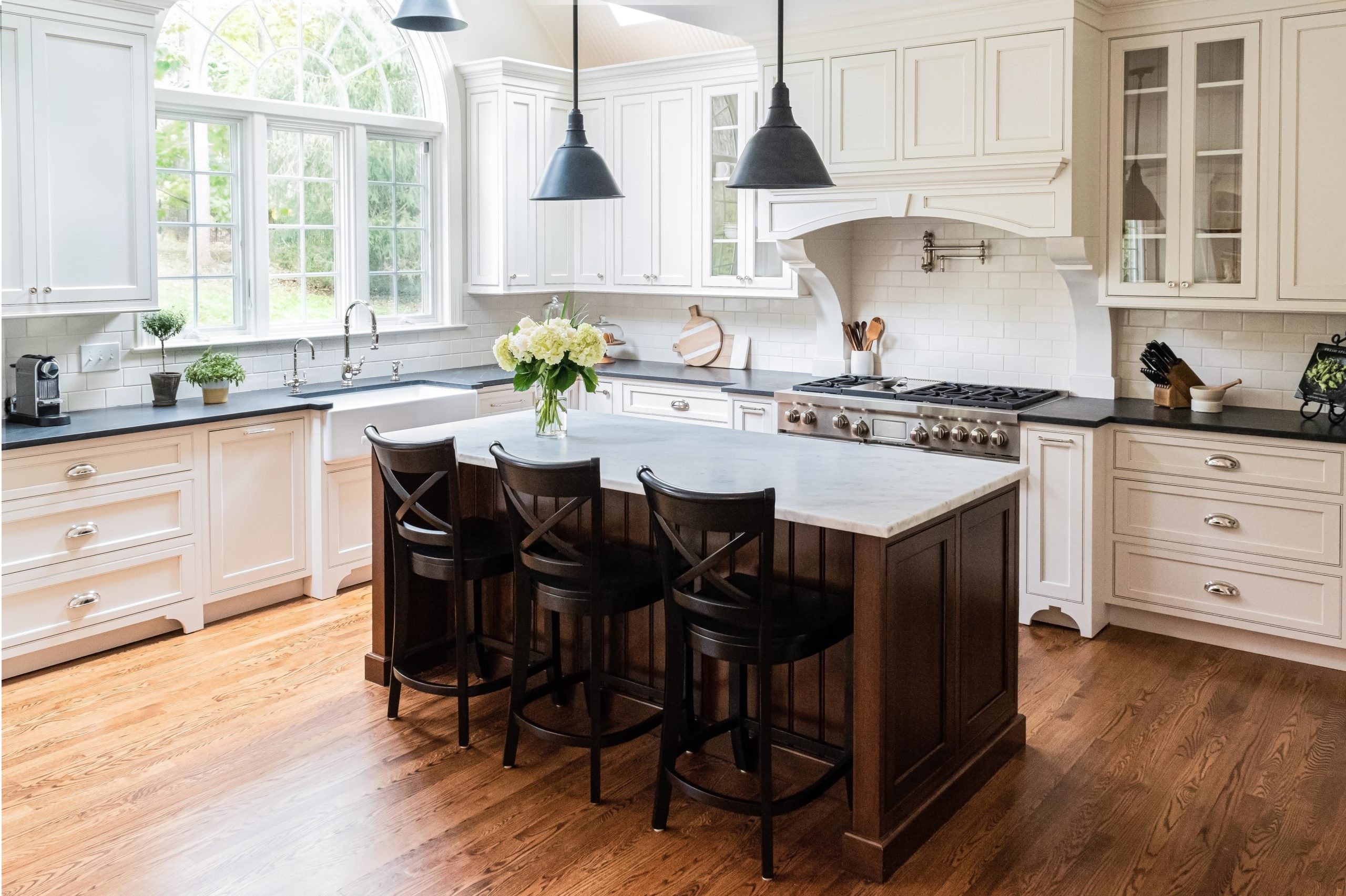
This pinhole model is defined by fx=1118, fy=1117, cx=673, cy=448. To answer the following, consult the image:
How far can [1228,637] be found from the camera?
182 inches

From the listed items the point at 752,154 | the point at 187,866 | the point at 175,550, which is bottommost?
the point at 187,866

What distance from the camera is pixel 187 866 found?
9.65ft

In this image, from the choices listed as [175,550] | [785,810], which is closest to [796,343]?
[175,550]

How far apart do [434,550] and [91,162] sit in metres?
2.16

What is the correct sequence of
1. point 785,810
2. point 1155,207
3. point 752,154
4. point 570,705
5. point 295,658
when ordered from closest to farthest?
point 785,810 → point 752,154 → point 570,705 → point 295,658 → point 1155,207

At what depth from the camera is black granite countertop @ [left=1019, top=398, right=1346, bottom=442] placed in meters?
4.30

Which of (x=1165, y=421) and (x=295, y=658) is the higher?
(x=1165, y=421)

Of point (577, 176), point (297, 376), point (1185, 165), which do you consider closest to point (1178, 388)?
point (1185, 165)

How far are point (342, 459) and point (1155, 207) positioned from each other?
3.79m

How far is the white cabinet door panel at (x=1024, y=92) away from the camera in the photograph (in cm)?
463

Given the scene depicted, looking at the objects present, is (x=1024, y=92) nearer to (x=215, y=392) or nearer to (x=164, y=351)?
(x=215, y=392)

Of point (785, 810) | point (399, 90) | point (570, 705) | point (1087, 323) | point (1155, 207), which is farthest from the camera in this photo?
point (399, 90)

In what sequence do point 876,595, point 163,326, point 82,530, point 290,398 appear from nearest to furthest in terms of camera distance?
1. point 876,595
2. point 82,530
3. point 163,326
4. point 290,398

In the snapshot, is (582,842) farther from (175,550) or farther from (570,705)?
(175,550)
